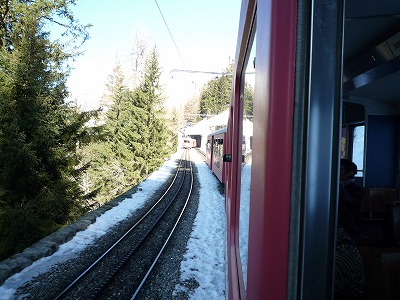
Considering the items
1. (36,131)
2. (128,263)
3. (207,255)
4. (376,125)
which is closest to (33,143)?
(36,131)

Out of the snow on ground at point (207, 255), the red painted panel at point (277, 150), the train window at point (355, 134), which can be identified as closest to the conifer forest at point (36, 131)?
the snow on ground at point (207, 255)

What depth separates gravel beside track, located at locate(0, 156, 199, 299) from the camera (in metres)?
5.07

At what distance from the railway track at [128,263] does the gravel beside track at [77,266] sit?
178 mm

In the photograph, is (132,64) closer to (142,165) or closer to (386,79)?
(142,165)

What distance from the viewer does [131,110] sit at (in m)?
25.7

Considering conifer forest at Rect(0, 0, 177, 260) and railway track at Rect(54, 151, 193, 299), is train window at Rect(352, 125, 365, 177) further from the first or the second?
conifer forest at Rect(0, 0, 177, 260)

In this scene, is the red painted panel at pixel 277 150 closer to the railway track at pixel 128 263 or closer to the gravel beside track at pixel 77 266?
the gravel beside track at pixel 77 266

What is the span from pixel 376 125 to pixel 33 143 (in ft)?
31.4

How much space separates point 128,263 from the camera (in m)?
6.31

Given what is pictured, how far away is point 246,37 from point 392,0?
0.85 meters

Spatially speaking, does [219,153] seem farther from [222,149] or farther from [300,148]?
[300,148]

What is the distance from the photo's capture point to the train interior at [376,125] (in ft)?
5.51

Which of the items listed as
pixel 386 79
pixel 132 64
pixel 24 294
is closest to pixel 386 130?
pixel 386 79

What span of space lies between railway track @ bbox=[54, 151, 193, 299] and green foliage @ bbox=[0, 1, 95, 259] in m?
3.12
